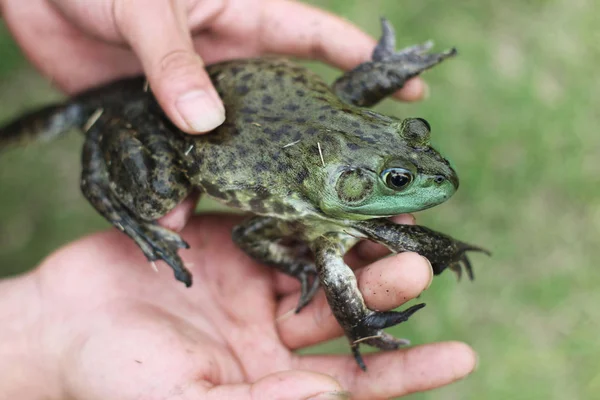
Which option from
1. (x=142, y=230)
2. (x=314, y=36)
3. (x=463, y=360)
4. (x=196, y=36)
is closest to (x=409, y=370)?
(x=463, y=360)

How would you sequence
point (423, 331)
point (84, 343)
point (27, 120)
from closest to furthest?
point (84, 343), point (27, 120), point (423, 331)

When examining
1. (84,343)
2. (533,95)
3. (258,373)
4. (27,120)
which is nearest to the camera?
(84,343)

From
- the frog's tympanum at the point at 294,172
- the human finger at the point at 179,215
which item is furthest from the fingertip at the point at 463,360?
the human finger at the point at 179,215

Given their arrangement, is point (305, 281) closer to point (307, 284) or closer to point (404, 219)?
point (307, 284)

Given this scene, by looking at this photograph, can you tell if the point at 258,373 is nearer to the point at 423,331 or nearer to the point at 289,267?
the point at 289,267

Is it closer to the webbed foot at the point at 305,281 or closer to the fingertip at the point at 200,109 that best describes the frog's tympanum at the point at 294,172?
the webbed foot at the point at 305,281

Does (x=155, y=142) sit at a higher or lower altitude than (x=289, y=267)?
higher

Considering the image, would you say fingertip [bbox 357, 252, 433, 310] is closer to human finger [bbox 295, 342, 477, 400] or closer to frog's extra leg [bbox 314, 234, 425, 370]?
frog's extra leg [bbox 314, 234, 425, 370]

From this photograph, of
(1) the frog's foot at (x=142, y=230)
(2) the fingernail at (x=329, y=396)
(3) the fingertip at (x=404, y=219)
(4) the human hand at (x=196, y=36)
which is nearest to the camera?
(2) the fingernail at (x=329, y=396)

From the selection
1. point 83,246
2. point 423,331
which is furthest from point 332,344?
point 83,246
